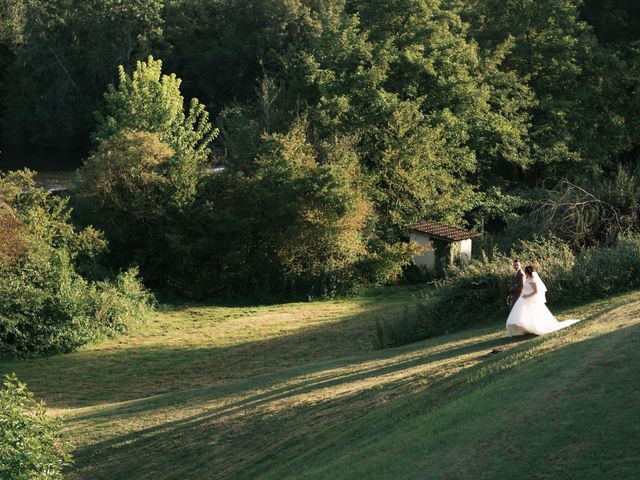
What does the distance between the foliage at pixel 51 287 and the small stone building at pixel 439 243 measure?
965 cm

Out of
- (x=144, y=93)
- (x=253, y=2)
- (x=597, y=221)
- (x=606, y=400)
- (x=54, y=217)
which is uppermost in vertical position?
(x=253, y=2)

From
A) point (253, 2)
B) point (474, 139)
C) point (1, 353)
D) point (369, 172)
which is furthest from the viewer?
point (253, 2)

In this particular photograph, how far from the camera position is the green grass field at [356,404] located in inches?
422

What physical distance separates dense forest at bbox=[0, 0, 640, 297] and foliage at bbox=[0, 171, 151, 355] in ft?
4.82

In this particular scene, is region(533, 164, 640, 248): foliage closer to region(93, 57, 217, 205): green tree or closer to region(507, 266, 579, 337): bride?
region(93, 57, 217, 205): green tree

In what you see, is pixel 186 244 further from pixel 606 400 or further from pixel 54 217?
pixel 606 400

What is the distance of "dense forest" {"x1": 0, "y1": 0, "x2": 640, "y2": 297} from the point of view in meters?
34.2

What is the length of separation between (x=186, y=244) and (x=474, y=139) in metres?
12.9

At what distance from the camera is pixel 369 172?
3784cm

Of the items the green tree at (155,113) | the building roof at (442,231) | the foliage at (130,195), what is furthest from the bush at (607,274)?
the green tree at (155,113)

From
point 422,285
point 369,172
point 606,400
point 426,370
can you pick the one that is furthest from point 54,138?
point 606,400

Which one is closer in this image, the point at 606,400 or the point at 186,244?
the point at 606,400

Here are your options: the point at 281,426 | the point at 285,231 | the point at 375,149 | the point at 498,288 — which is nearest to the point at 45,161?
the point at 375,149

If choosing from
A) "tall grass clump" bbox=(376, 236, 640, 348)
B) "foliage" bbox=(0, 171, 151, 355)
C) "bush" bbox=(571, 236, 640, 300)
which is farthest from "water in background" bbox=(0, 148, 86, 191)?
"bush" bbox=(571, 236, 640, 300)
